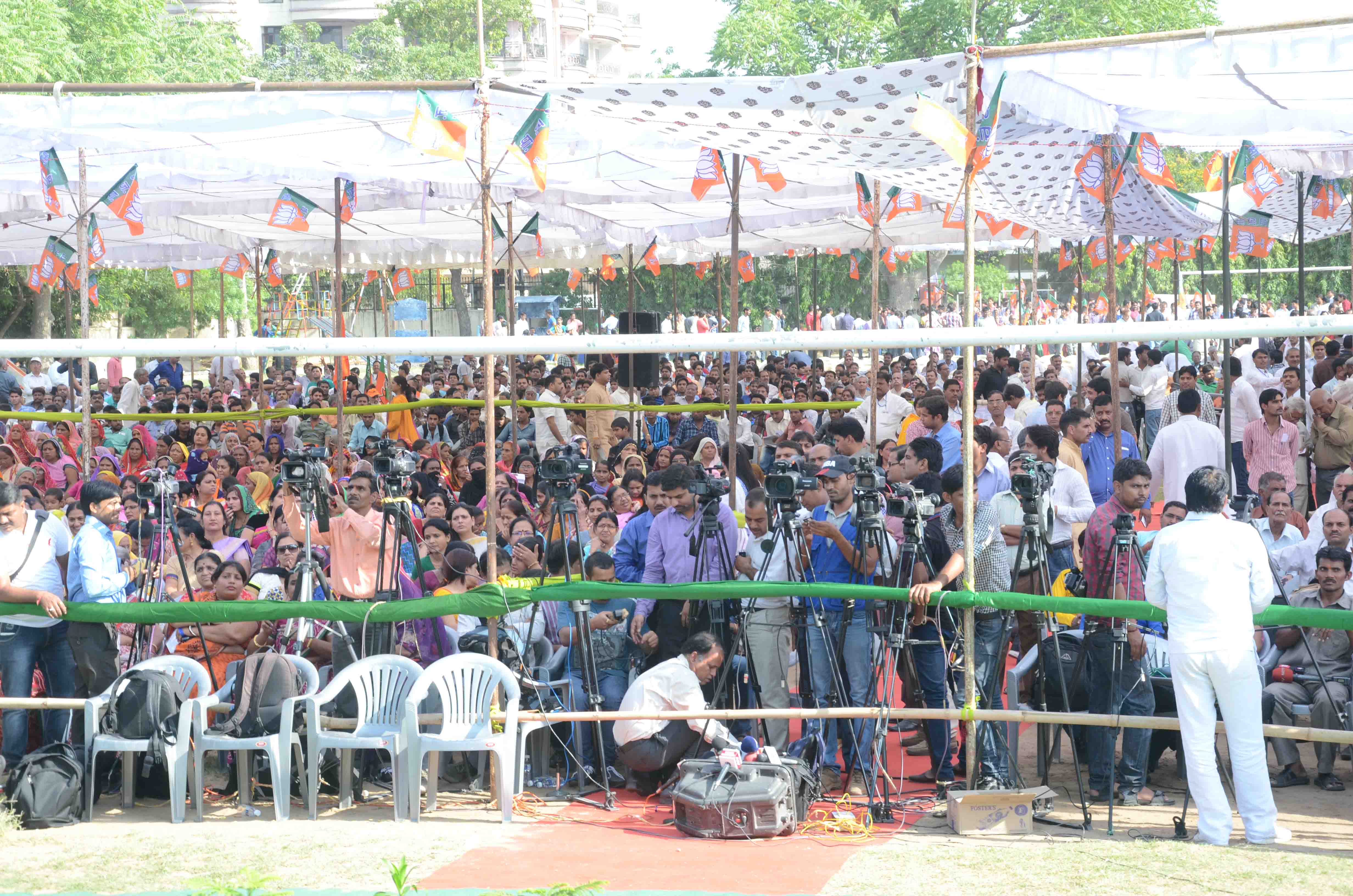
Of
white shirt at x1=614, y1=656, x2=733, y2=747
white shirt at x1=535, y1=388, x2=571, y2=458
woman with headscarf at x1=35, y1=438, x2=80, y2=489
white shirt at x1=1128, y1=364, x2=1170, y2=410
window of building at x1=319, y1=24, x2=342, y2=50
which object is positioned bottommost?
white shirt at x1=614, y1=656, x2=733, y2=747

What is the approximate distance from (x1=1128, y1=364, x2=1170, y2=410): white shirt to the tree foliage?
22.1 m

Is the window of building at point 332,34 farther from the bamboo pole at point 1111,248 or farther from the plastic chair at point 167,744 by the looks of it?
the plastic chair at point 167,744

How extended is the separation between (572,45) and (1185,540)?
74.9m

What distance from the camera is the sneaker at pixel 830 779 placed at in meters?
7.04

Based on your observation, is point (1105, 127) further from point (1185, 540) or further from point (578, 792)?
point (578, 792)

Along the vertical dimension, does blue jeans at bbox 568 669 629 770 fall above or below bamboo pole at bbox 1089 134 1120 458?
below

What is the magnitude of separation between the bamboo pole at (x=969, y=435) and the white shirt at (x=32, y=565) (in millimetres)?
4397

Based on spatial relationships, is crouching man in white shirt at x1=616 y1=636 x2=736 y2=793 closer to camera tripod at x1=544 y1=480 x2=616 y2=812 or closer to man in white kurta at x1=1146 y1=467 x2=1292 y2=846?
camera tripod at x1=544 y1=480 x2=616 y2=812

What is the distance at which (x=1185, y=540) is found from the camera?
19.5 feet

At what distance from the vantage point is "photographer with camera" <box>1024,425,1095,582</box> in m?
8.30

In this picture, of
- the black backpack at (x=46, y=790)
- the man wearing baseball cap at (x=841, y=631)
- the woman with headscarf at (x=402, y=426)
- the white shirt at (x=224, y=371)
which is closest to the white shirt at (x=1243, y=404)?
the man wearing baseball cap at (x=841, y=631)

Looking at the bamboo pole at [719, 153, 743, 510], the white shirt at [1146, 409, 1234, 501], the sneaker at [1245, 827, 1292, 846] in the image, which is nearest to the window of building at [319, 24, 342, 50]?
the bamboo pole at [719, 153, 743, 510]

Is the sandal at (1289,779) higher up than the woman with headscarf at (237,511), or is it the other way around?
the woman with headscarf at (237,511)

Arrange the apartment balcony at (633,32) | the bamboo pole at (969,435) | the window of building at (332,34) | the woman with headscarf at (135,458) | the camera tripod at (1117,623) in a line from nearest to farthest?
1. the bamboo pole at (969,435)
2. the camera tripod at (1117,623)
3. the woman with headscarf at (135,458)
4. the window of building at (332,34)
5. the apartment balcony at (633,32)
